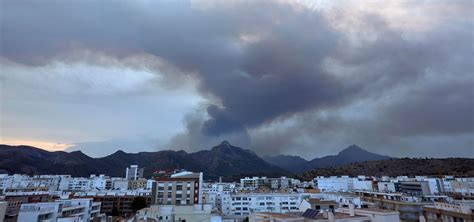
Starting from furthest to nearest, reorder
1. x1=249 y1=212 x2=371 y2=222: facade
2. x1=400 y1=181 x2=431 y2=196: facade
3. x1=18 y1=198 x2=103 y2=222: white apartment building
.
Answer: x1=400 y1=181 x2=431 y2=196: facade, x1=18 y1=198 x2=103 y2=222: white apartment building, x1=249 y1=212 x2=371 y2=222: facade

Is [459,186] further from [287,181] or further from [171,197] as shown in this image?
[171,197]

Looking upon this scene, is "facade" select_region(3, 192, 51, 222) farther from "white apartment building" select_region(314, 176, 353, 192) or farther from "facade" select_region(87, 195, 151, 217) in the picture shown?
"white apartment building" select_region(314, 176, 353, 192)

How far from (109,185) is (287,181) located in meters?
95.3

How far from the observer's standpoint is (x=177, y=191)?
8112 cm

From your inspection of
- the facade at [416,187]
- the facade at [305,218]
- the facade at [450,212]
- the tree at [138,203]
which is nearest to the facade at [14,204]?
the tree at [138,203]

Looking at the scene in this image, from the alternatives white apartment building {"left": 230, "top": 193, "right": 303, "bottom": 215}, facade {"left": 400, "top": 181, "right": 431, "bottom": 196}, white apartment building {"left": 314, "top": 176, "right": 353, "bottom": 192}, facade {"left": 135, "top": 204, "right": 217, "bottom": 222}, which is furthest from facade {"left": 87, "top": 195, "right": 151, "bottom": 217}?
facade {"left": 400, "top": 181, "right": 431, "bottom": 196}

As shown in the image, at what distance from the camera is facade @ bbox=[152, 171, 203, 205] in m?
80.2

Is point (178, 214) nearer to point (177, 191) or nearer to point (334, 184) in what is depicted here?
point (177, 191)

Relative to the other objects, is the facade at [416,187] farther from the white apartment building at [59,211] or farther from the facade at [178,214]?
the white apartment building at [59,211]

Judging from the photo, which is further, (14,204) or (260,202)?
(260,202)

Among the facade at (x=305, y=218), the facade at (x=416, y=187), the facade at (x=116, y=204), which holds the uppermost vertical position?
the facade at (x=416, y=187)

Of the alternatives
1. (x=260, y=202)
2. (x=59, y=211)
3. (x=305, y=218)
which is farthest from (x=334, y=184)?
(x=305, y=218)

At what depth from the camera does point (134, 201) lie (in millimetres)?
94875

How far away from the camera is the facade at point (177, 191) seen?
263 feet
